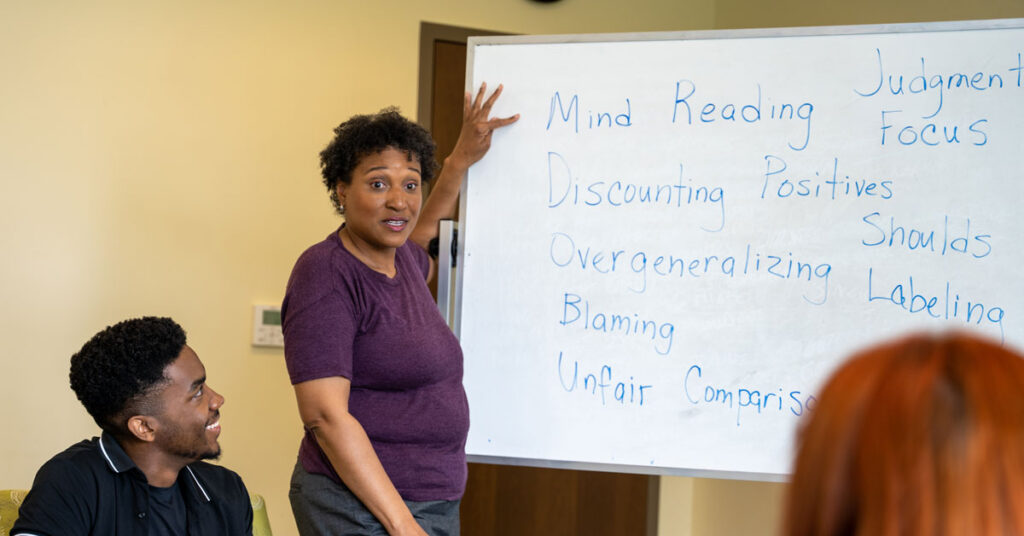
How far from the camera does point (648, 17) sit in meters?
3.09

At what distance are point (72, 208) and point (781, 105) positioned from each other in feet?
6.02

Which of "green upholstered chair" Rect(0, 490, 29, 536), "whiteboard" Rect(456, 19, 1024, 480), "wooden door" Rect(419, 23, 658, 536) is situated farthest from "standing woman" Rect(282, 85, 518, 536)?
"wooden door" Rect(419, 23, 658, 536)

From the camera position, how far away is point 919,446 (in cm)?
46

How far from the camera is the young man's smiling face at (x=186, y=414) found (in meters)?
1.56

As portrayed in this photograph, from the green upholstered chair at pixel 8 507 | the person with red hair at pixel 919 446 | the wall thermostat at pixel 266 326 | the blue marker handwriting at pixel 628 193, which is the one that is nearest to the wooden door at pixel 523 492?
the wall thermostat at pixel 266 326

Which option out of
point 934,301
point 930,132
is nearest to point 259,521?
point 934,301

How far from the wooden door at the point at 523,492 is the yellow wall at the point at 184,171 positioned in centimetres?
7

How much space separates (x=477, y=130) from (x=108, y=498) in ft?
3.17

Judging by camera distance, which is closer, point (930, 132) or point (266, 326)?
point (930, 132)

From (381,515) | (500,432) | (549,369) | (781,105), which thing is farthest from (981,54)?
(381,515)

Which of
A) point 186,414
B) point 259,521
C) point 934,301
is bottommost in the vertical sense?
point 259,521

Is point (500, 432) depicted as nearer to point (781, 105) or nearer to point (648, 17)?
point (781, 105)

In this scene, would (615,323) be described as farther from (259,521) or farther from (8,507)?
(8,507)

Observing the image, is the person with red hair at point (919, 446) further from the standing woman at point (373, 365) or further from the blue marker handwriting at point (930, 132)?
the blue marker handwriting at point (930, 132)
